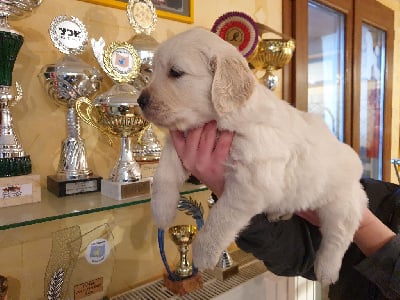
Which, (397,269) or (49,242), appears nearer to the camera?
(397,269)

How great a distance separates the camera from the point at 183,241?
1.51m

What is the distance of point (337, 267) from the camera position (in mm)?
971

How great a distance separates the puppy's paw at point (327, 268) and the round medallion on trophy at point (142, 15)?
3.47 feet

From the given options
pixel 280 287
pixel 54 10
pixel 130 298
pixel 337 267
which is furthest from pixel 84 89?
pixel 280 287

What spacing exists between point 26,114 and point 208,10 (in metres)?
1.06

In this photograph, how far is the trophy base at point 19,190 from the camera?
101 centimetres

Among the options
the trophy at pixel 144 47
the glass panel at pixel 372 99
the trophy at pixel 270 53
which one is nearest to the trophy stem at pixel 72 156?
the trophy at pixel 144 47

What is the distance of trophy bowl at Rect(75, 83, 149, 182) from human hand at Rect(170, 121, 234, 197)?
0.31 meters

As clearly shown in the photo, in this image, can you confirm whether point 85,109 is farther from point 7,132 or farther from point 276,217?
point 276,217

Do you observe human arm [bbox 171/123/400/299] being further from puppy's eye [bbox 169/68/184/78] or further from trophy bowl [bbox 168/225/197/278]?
trophy bowl [bbox 168/225/197/278]

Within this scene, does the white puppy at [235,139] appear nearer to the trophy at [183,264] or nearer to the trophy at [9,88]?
the trophy at [9,88]

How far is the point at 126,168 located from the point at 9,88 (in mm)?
442

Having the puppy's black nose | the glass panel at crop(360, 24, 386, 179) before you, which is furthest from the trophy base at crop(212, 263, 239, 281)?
the glass panel at crop(360, 24, 386, 179)

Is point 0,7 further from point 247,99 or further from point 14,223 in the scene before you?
point 247,99
